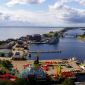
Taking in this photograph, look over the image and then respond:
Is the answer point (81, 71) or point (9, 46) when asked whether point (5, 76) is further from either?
point (9, 46)

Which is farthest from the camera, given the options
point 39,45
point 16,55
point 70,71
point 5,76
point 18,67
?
point 39,45

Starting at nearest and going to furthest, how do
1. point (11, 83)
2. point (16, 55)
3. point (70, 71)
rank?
point (11, 83) < point (70, 71) < point (16, 55)

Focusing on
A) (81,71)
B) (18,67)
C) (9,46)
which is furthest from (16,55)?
(9,46)

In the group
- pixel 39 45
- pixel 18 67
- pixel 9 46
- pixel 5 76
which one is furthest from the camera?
pixel 39 45

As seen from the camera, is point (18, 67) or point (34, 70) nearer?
point (34, 70)

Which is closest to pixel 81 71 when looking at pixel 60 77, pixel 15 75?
pixel 60 77

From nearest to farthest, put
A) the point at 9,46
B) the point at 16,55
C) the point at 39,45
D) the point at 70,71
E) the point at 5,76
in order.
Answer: the point at 5,76, the point at 70,71, the point at 16,55, the point at 9,46, the point at 39,45

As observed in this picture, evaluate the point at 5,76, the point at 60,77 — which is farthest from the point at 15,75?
the point at 60,77

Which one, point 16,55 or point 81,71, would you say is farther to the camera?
point 16,55

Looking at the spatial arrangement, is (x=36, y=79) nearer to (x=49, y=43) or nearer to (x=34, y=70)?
(x=34, y=70)
